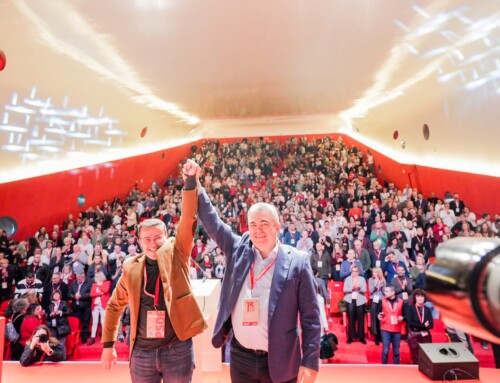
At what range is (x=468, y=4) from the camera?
4941mm

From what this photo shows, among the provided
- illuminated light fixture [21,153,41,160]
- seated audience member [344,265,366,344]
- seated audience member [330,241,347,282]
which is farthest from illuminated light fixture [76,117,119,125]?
seated audience member [344,265,366,344]

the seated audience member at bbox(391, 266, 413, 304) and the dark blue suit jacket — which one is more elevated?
the dark blue suit jacket

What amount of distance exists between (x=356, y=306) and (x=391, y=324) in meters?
0.63

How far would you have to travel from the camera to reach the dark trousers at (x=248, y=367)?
57.7 inches

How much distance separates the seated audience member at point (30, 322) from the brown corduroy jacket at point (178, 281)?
11.1ft

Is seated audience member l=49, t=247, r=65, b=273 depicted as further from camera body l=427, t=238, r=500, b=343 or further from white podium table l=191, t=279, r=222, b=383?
camera body l=427, t=238, r=500, b=343

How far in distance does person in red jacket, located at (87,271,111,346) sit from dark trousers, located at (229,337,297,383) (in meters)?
4.17

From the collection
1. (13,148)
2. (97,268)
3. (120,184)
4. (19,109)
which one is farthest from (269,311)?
(120,184)

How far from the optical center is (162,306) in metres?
1.72

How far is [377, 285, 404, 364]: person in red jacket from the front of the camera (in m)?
4.13

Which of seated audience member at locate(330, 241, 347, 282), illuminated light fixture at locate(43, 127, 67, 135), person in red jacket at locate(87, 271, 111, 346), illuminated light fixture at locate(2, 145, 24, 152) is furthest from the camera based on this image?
illuminated light fixture at locate(43, 127, 67, 135)

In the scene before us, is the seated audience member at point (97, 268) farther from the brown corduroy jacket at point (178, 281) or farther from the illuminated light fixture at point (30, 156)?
the brown corduroy jacket at point (178, 281)

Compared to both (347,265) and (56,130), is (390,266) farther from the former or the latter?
(56,130)

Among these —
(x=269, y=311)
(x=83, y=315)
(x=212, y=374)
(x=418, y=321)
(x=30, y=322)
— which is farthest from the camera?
(x=83, y=315)
